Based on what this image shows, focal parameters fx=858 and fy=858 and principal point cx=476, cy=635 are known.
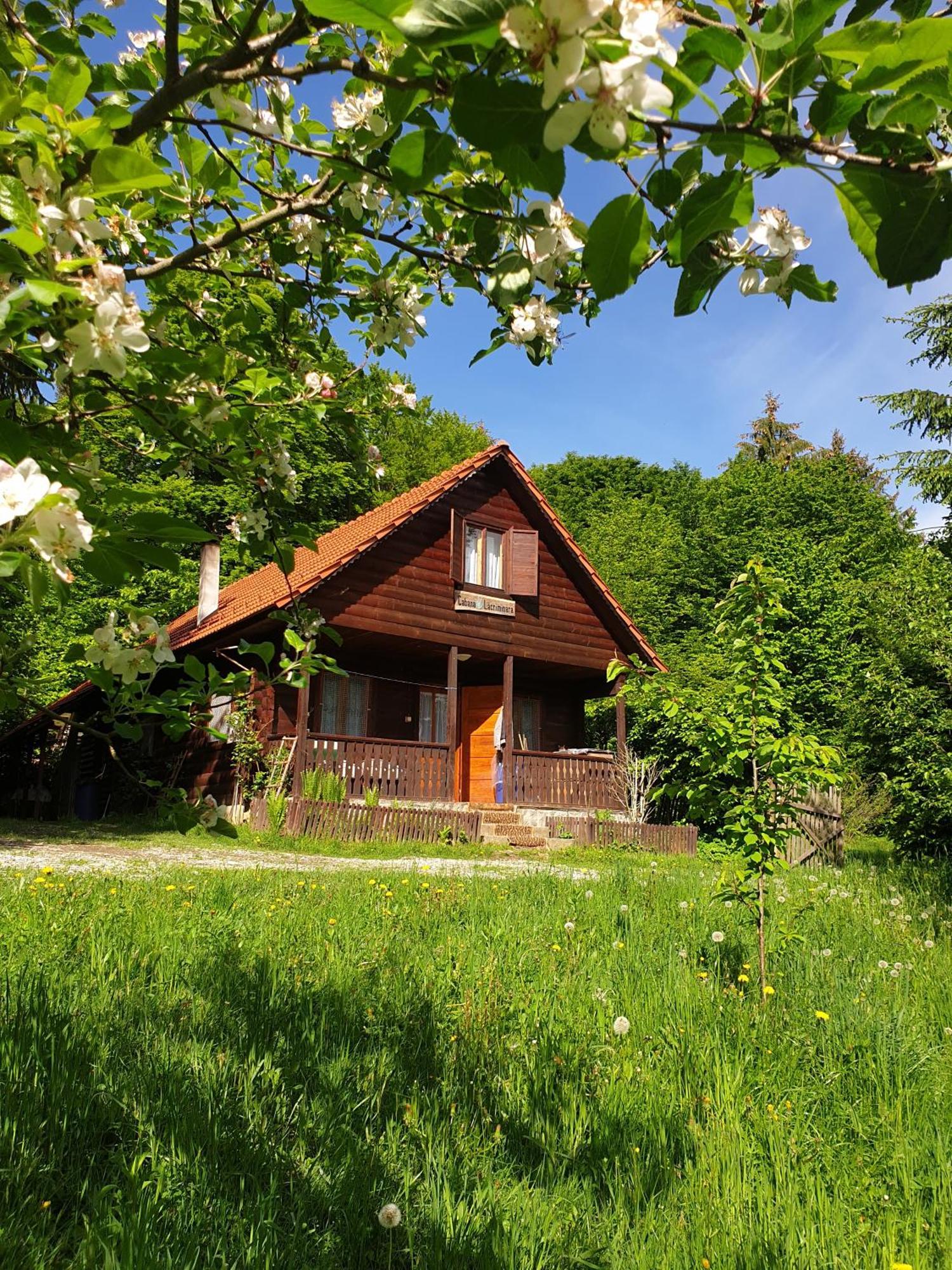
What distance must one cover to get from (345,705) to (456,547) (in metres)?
3.65

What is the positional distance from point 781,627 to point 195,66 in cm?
2261

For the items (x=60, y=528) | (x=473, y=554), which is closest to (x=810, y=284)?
(x=60, y=528)

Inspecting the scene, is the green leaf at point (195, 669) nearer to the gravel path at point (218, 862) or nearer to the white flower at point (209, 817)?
the white flower at point (209, 817)

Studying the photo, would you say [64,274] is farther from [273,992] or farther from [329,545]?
[329,545]

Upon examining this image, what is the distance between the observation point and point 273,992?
335 centimetres

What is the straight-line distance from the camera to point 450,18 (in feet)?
2.28

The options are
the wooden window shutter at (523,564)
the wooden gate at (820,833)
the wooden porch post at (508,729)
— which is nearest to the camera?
the wooden gate at (820,833)

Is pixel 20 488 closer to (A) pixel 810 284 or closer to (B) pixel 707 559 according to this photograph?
(A) pixel 810 284

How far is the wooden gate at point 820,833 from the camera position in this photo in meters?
14.8

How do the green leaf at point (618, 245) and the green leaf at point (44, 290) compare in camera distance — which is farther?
the green leaf at point (44, 290)

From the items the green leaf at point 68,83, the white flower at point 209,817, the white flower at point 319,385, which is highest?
the white flower at point 319,385

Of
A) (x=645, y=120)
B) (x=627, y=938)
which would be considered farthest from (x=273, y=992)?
(x=645, y=120)

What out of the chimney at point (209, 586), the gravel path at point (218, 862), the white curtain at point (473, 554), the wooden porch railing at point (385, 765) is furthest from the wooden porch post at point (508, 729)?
the chimney at point (209, 586)

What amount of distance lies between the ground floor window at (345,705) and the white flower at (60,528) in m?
14.6
